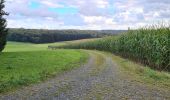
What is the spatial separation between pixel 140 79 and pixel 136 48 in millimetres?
24866

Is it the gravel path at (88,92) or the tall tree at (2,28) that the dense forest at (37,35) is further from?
the gravel path at (88,92)

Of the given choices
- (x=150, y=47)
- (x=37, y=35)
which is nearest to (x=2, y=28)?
(x=150, y=47)

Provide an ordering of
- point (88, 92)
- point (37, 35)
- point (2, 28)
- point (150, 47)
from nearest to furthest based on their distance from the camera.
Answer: point (88, 92) → point (150, 47) → point (2, 28) → point (37, 35)

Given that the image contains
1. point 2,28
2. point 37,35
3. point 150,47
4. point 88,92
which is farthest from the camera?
point 37,35

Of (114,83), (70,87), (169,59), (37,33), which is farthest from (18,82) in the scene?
(37,33)

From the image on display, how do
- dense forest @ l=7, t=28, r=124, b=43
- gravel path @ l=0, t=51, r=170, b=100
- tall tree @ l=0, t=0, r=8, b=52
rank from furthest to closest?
dense forest @ l=7, t=28, r=124, b=43 < tall tree @ l=0, t=0, r=8, b=52 < gravel path @ l=0, t=51, r=170, b=100

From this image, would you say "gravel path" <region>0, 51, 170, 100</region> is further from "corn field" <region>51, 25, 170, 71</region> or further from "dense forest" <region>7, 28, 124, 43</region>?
"dense forest" <region>7, 28, 124, 43</region>

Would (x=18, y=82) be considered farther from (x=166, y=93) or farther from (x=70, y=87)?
(x=166, y=93)

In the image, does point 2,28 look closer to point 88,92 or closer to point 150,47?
point 150,47

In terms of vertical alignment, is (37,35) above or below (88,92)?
below

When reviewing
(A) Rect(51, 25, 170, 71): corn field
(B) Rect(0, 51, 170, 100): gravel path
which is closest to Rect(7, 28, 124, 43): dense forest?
(A) Rect(51, 25, 170, 71): corn field

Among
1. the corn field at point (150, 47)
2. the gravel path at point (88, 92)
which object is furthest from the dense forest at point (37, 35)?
the gravel path at point (88, 92)

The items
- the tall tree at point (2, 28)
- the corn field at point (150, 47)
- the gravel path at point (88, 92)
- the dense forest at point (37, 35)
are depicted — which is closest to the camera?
the gravel path at point (88, 92)

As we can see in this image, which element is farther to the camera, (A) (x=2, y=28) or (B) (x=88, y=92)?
(A) (x=2, y=28)
